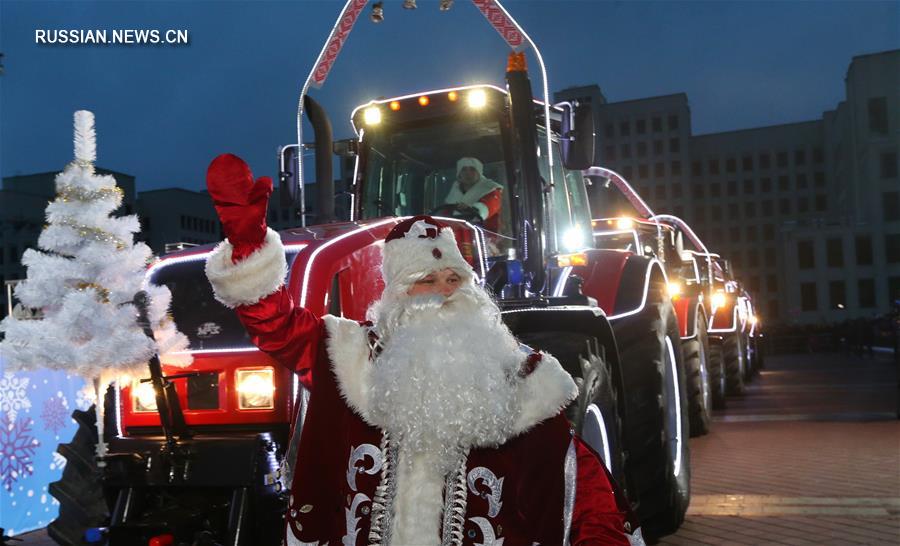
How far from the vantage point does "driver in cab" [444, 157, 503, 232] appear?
5.30m

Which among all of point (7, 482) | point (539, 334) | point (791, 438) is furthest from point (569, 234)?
point (791, 438)

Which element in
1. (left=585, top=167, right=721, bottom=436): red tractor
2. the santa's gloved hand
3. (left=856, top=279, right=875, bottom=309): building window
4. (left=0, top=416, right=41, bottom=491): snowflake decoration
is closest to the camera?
the santa's gloved hand

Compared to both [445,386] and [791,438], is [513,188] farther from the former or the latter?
[791,438]

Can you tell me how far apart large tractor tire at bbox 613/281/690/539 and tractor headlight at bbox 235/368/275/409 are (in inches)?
86.5

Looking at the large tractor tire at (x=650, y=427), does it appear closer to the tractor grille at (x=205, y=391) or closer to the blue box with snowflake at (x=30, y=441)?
the tractor grille at (x=205, y=391)

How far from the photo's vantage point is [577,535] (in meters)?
2.46

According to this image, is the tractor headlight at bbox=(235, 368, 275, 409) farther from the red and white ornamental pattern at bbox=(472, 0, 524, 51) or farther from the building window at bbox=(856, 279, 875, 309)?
the building window at bbox=(856, 279, 875, 309)

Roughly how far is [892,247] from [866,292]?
4.20 m

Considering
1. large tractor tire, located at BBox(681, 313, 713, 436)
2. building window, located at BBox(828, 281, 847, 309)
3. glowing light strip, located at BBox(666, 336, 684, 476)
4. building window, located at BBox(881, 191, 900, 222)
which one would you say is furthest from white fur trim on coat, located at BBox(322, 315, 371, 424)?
building window, located at BBox(828, 281, 847, 309)

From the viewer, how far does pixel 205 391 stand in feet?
14.1

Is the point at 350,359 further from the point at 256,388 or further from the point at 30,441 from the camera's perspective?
the point at 30,441

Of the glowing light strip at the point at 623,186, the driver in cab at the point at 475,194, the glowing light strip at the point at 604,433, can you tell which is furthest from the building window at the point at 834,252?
the glowing light strip at the point at 604,433

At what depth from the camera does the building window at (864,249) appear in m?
66.5

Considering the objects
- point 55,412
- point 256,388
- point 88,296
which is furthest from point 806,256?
point 88,296
